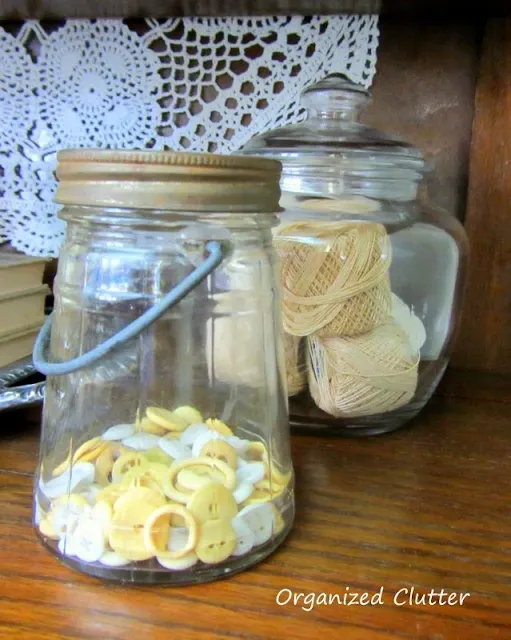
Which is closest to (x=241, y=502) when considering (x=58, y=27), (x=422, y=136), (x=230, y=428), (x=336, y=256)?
(x=230, y=428)

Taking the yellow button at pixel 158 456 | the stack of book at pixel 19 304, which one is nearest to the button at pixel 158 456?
the yellow button at pixel 158 456

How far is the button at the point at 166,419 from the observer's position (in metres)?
0.40

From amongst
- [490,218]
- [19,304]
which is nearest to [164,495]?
[19,304]

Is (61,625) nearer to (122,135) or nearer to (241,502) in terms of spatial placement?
(241,502)

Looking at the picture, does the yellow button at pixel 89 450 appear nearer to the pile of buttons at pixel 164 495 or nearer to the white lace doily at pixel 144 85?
the pile of buttons at pixel 164 495

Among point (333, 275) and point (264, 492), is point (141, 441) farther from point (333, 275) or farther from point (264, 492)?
point (333, 275)

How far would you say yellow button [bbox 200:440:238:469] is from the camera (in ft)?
1.22

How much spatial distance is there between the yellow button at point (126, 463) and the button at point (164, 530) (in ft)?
0.15

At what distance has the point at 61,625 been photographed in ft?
0.95

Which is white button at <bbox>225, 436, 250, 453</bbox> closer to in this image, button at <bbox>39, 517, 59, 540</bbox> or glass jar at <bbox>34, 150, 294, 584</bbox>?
glass jar at <bbox>34, 150, 294, 584</bbox>

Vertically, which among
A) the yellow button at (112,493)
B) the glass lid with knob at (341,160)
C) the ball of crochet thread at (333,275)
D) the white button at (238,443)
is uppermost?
the glass lid with knob at (341,160)

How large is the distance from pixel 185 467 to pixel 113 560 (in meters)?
0.06

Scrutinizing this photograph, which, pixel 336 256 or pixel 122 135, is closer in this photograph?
pixel 336 256

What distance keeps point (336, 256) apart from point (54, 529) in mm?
253
